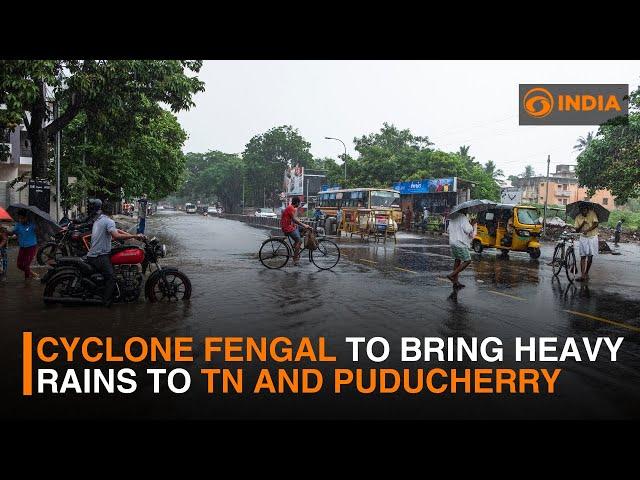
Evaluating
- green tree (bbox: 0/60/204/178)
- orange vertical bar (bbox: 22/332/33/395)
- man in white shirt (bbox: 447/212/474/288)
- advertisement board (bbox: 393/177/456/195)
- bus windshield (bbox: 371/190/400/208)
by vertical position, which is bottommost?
orange vertical bar (bbox: 22/332/33/395)

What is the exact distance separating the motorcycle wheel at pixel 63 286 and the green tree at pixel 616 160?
28.5 metres

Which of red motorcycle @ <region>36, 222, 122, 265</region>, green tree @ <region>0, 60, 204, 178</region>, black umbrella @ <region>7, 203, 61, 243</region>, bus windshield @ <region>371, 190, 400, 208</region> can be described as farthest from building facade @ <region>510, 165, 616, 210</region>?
black umbrella @ <region>7, 203, 61, 243</region>

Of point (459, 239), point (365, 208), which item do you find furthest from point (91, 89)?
point (365, 208)

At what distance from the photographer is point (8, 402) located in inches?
176

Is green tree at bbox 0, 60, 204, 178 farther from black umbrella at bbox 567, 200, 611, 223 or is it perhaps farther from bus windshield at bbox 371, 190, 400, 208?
bus windshield at bbox 371, 190, 400, 208

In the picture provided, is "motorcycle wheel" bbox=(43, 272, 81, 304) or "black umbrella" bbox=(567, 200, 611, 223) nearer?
"motorcycle wheel" bbox=(43, 272, 81, 304)

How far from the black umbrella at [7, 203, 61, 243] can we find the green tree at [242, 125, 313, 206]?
78494 mm

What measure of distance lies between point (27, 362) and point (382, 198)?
28633mm

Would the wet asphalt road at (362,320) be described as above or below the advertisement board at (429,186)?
below

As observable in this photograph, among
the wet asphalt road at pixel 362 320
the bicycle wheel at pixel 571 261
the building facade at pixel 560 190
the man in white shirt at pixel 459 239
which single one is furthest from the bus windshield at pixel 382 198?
the building facade at pixel 560 190

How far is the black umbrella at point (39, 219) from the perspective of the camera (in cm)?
1051

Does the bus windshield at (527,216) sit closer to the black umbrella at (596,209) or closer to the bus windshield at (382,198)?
the black umbrella at (596,209)

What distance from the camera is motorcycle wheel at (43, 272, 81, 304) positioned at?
8336 millimetres
